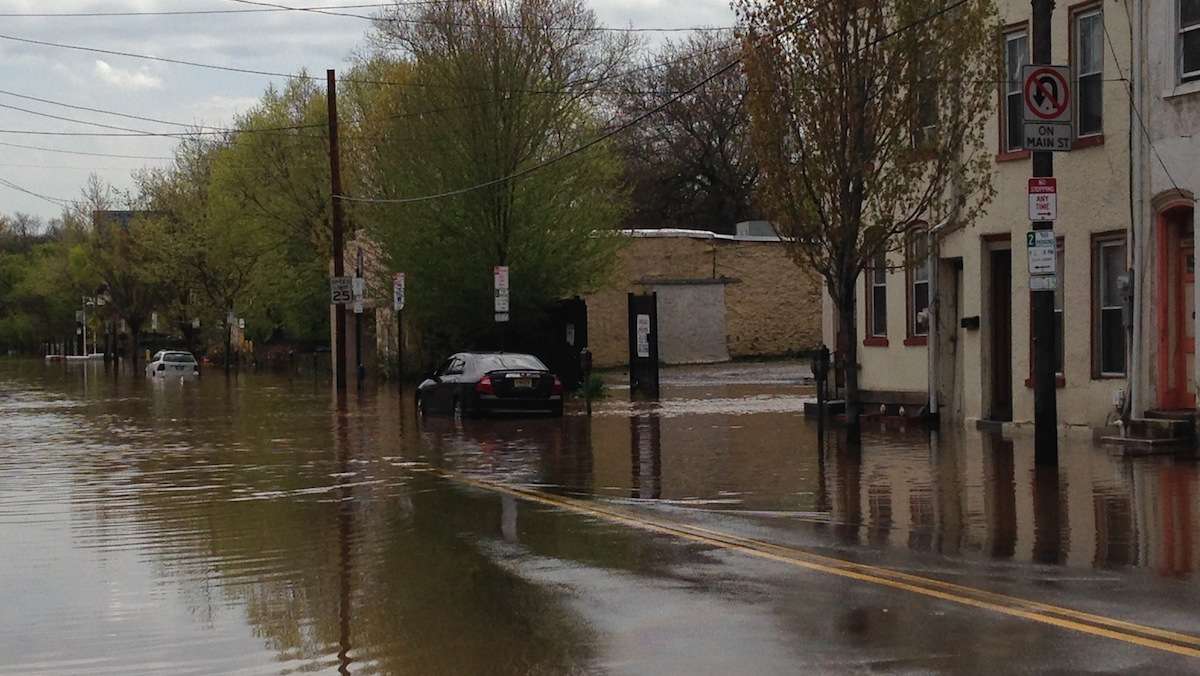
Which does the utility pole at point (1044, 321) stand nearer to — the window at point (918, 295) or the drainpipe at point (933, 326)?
the drainpipe at point (933, 326)

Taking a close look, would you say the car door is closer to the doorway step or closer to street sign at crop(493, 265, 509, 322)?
street sign at crop(493, 265, 509, 322)

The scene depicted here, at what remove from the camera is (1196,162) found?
19891mm

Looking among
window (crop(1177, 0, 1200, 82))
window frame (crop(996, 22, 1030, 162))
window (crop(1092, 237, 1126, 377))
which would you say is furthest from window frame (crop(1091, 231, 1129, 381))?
window (crop(1177, 0, 1200, 82))

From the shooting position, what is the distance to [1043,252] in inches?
671

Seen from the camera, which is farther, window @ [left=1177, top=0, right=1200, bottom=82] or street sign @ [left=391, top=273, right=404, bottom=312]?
street sign @ [left=391, top=273, right=404, bottom=312]

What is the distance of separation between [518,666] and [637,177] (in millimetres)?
63436

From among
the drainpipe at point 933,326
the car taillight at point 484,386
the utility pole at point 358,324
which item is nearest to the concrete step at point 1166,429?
the drainpipe at point 933,326

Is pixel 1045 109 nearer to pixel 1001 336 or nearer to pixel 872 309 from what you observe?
pixel 1001 336

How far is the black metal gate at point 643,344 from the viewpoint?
125 feet

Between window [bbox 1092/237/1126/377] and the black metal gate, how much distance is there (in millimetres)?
16534

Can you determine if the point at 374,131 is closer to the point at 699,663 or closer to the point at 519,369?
the point at 519,369

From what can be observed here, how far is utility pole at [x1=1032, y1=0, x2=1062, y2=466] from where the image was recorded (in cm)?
1716

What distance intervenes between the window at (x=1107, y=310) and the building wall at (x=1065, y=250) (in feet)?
0.34

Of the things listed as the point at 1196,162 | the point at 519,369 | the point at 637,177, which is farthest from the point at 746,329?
the point at 1196,162
